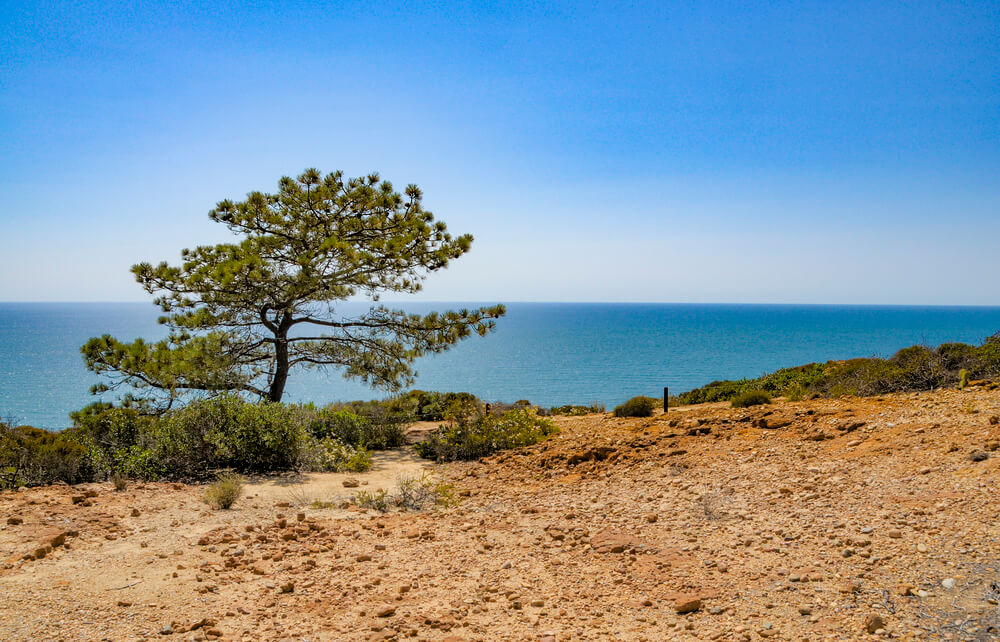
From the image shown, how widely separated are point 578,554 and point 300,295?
30.6 feet

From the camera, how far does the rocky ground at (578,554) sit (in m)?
3.68

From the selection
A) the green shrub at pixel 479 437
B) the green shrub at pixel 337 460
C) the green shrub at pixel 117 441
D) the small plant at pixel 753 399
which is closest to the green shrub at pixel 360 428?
the green shrub at pixel 337 460

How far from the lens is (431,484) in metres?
8.02

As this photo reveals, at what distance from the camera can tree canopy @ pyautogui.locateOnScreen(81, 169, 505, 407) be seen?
38.3ft

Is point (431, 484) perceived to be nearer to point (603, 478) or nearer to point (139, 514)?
point (603, 478)

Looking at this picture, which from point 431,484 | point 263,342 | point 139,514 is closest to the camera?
point 139,514

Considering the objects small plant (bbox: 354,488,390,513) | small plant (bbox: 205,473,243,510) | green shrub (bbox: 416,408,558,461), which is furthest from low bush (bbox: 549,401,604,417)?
small plant (bbox: 205,473,243,510)

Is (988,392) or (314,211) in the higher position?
(314,211)

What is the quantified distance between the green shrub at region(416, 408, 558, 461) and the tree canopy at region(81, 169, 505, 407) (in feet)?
7.98

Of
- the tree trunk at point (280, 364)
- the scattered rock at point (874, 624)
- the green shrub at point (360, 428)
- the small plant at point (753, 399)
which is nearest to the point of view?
the scattered rock at point (874, 624)

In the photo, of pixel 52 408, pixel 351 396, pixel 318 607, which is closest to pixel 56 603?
pixel 318 607

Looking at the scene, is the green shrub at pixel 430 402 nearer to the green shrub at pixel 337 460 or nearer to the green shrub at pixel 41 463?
the green shrub at pixel 337 460

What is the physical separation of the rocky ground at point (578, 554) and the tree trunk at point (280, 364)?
17.3 ft

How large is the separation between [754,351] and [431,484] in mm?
76924
